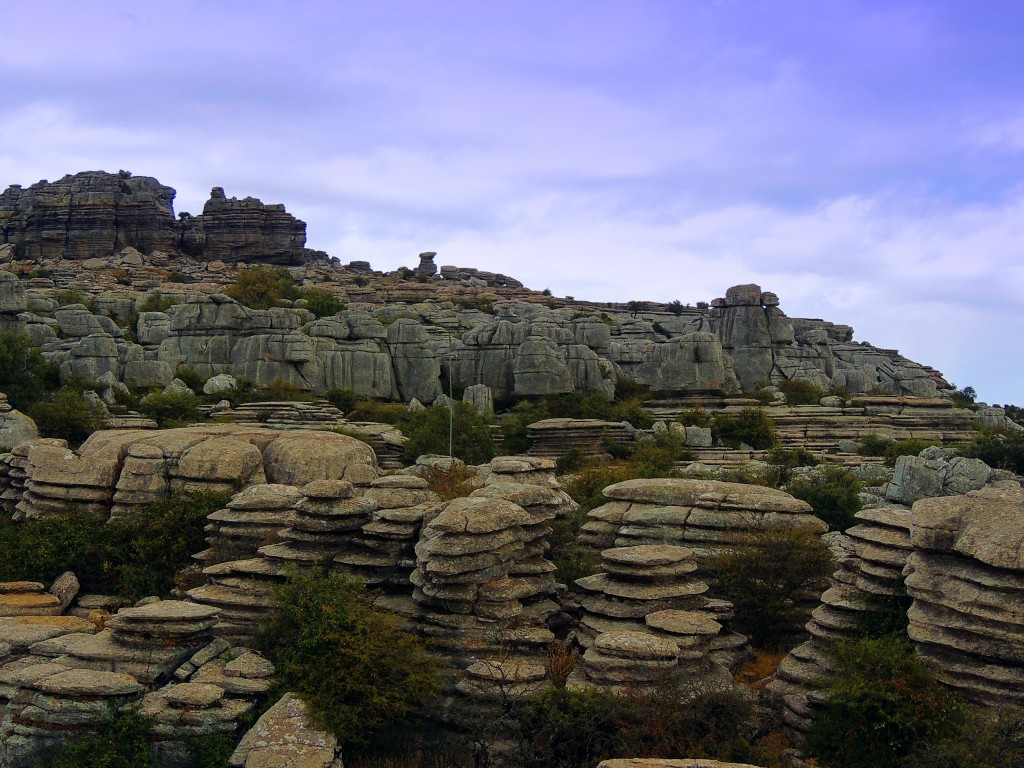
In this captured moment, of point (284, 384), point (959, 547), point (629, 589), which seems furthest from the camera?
point (284, 384)

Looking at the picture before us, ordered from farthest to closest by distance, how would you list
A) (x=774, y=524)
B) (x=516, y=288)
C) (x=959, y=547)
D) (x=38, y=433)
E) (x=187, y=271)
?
(x=516, y=288) < (x=187, y=271) < (x=38, y=433) < (x=774, y=524) < (x=959, y=547)

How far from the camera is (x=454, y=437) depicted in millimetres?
31188

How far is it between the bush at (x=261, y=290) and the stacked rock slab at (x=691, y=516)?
148 feet

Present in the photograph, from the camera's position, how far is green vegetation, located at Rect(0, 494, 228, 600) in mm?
18172

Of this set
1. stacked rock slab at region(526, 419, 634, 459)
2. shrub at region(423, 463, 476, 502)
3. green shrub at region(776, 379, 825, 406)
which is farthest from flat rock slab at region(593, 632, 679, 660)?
green shrub at region(776, 379, 825, 406)

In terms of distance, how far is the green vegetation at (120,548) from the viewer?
1817 centimetres

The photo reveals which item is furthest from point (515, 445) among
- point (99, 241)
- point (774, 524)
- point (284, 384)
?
point (99, 241)

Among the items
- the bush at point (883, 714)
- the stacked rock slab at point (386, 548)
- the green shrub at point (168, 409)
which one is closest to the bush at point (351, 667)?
the stacked rock slab at point (386, 548)

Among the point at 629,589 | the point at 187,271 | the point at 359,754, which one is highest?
the point at 187,271

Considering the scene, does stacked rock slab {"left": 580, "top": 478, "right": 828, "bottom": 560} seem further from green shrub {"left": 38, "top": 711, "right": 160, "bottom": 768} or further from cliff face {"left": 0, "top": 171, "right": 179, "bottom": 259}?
cliff face {"left": 0, "top": 171, "right": 179, "bottom": 259}

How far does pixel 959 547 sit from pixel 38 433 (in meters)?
25.2

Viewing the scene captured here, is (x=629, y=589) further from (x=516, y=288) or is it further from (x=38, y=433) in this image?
(x=516, y=288)

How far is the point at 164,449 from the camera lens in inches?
815

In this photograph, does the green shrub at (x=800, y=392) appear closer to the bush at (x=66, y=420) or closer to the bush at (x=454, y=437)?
the bush at (x=454, y=437)
